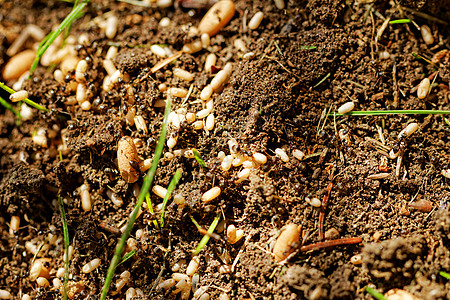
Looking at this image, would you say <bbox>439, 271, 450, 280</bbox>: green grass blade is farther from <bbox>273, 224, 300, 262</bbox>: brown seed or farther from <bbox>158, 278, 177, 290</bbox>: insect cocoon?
<bbox>158, 278, 177, 290</bbox>: insect cocoon

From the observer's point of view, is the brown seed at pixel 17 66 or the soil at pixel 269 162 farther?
the brown seed at pixel 17 66

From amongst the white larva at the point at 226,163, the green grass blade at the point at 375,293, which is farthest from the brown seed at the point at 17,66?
the green grass blade at the point at 375,293

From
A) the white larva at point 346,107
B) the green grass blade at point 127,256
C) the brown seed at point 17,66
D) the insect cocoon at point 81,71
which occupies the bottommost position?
the green grass blade at point 127,256

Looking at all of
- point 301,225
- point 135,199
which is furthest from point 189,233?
point 301,225

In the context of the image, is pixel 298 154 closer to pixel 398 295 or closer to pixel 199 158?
pixel 199 158

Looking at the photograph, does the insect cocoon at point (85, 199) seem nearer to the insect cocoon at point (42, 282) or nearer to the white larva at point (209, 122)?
the insect cocoon at point (42, 282)
